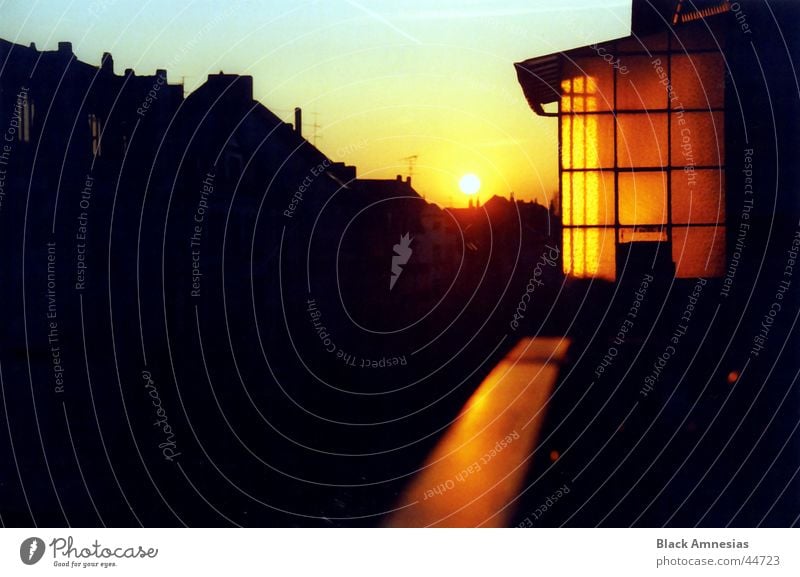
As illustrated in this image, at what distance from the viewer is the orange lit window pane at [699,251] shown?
9.60m

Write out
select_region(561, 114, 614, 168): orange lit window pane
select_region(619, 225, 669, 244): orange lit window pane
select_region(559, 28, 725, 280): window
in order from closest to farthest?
select_region(559, 28, 725, 280): window
select_region(619, 225, 669, 244): orange lit window pane
select_region(561, 114, 614, 168): orange lit window pane

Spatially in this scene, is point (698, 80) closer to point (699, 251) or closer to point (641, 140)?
point (641, 140)

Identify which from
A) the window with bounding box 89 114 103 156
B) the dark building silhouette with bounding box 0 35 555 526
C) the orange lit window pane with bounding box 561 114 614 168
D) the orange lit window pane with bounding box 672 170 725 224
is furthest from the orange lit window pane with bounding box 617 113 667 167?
the window with bounding box 89 114 103 156

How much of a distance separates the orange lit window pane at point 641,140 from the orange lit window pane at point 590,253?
79 cm

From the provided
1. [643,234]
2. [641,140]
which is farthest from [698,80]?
[643,234]

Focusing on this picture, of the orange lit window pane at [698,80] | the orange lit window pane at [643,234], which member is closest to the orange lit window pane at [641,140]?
the orange lit window pane at [698,80]

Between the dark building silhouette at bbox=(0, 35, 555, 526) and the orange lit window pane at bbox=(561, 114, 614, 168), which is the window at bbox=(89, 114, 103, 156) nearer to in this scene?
the dark building silhouette at bbox=(0, 35, 555, 526)

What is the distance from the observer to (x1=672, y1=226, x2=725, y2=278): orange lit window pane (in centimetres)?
960

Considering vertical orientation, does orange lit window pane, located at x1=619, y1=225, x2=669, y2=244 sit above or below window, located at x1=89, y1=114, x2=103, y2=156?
below

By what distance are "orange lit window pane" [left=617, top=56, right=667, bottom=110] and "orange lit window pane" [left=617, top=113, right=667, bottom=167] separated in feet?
0.51
